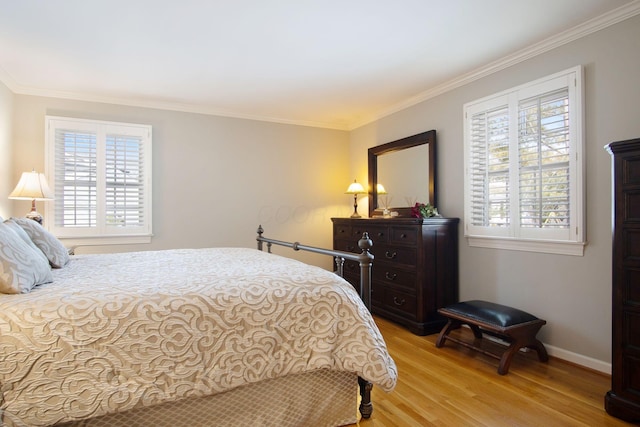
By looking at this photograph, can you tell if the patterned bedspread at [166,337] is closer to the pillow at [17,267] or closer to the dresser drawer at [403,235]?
the pillow at [17,267]

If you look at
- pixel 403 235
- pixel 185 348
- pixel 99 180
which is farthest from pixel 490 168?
pixel 99 180

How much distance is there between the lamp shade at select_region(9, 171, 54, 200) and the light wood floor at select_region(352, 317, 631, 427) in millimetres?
3246

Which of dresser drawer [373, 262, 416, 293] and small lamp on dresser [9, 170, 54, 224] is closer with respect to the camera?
small lamp on dresser [9, 170, 54, 224]

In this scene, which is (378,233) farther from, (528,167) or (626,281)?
(626,281)

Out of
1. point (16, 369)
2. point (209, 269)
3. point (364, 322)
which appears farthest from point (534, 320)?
point (16, 369)

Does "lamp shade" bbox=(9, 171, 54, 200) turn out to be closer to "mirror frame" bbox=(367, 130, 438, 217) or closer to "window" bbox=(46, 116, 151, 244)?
"window" bbox=(46, 116, 151, 244)

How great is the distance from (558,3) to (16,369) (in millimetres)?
3250

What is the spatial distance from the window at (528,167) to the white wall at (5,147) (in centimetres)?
426

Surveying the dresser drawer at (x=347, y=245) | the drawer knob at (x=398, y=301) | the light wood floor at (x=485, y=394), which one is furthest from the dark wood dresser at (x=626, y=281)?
the dresser drawer at (x=347, y=245)

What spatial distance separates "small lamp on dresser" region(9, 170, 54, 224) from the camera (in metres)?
3.09

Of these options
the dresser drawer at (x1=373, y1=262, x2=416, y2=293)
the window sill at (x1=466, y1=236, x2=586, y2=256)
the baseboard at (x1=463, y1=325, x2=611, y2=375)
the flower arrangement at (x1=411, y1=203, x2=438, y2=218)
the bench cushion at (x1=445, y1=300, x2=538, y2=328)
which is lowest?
the baseboard at (x1=463, y1=325, x2=611, y2=375)

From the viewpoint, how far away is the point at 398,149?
4.17m

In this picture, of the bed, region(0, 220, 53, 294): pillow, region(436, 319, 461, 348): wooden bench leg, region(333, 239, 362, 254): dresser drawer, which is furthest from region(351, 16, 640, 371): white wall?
region(0, 220, 53, 294): pillow

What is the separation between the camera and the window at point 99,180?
3664 mm
